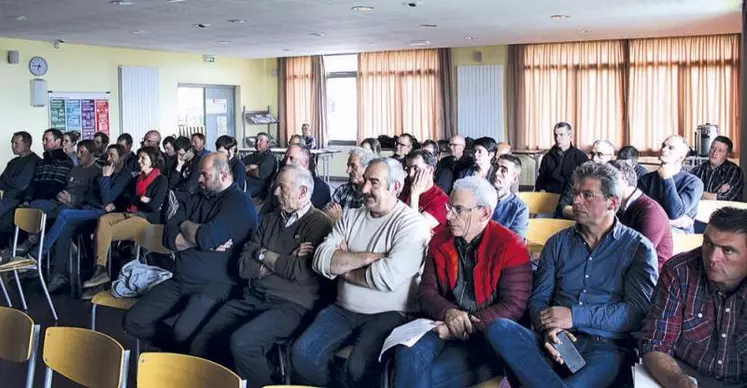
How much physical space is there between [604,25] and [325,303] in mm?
7889

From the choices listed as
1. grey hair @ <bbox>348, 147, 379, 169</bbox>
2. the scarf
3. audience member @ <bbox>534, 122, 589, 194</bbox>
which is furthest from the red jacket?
audience member @ <bbox>534, 122, 589, 194</bbox>

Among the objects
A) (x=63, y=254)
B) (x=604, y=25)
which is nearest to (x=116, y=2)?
(x=63, y=254)

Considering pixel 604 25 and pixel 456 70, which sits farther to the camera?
pixel 456 70

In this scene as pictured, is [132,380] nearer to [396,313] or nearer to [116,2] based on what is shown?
[396,313]

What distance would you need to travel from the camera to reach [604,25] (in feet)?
33.8

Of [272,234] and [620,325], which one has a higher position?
[272,234]

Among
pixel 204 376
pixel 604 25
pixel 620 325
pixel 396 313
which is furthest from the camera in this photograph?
pixel 604 25

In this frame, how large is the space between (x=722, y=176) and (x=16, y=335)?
6085 mm

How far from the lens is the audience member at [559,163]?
7.57 metres

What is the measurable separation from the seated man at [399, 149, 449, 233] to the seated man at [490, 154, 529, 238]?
13.6 inches

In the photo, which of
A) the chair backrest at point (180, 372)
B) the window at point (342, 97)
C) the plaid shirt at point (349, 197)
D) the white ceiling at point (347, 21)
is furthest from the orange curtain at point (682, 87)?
the chair backrest at point (180, 372)

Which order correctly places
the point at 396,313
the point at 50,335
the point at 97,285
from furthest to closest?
the point at 97,285 < the point at 396,313 < the point at 50,335

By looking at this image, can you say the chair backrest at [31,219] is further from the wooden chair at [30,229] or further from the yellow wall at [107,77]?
the yellow wall at [107,77]

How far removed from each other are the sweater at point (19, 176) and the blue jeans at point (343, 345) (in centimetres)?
502
